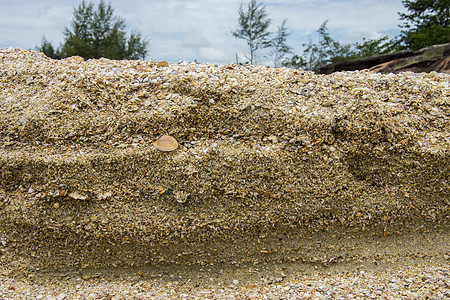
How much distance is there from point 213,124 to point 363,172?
1.51 m

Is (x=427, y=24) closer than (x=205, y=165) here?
No

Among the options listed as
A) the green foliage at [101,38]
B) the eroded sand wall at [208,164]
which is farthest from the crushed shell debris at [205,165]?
the green foliage at [101,38]

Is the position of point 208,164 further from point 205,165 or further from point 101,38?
point 101,38

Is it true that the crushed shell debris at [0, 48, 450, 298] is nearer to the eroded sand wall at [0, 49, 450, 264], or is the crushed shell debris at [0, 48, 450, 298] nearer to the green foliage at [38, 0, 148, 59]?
the eroded sand wall at [0, 49, 450, 264]

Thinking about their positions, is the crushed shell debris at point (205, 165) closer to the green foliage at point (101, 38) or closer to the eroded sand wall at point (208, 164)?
the eroded sand wall at point (208, 164)

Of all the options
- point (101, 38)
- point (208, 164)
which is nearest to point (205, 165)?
point (208, 164)

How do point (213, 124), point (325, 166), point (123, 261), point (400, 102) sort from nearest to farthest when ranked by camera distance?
A: 1. point (123, 261)
2. point (325, 166)
3. point (213, 124)
4. point (400, 102)

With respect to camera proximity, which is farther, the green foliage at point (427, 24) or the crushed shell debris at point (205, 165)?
the green foliage at point (427, 24)

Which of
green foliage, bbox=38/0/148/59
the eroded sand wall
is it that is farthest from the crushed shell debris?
green foliage, bbox=38/0/148/59

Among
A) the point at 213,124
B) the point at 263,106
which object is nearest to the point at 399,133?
the point at 263,106

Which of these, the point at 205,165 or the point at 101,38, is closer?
the point at 205,165

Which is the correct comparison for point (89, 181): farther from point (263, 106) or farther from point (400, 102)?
point (400, 102)

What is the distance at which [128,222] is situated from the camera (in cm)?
258

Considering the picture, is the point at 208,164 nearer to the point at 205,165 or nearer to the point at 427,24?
the point at 205,165
